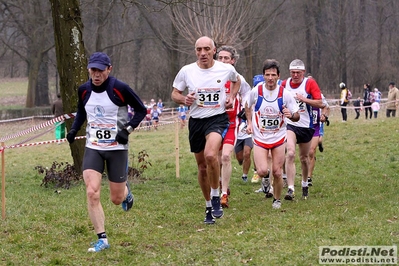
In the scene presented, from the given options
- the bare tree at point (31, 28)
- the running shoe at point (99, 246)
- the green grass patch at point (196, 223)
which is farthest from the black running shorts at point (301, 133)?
the bare tree at point (31, 28)

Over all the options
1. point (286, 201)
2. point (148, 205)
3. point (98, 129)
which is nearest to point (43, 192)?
point (148, 205)

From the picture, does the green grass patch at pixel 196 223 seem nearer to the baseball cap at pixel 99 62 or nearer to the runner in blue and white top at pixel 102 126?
the runner in blue and white top at pixel 102 126

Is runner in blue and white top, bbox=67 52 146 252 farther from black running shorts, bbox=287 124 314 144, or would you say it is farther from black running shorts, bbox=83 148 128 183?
black running shorts, bbox=287 124 314 144

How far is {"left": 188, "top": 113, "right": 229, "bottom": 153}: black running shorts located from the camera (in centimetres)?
838

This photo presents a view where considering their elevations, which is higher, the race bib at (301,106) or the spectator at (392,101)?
the race bib at (301,106)

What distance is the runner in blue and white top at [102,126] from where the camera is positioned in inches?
283

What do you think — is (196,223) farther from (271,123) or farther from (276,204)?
(271,123)

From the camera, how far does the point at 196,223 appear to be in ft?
28.7

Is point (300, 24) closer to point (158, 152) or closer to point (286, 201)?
point (158, 152)

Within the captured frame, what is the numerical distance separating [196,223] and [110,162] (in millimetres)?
1864

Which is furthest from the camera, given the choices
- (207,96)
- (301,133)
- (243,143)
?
(243,143)

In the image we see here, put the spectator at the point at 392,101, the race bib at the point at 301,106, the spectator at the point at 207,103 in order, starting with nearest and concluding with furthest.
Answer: the spectator at the point at 207,103 → the race bib at the point at 301,106 → the spectator at the point at 392,101

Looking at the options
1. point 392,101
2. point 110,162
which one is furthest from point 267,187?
point 392,101

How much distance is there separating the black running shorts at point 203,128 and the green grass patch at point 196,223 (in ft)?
3.40
